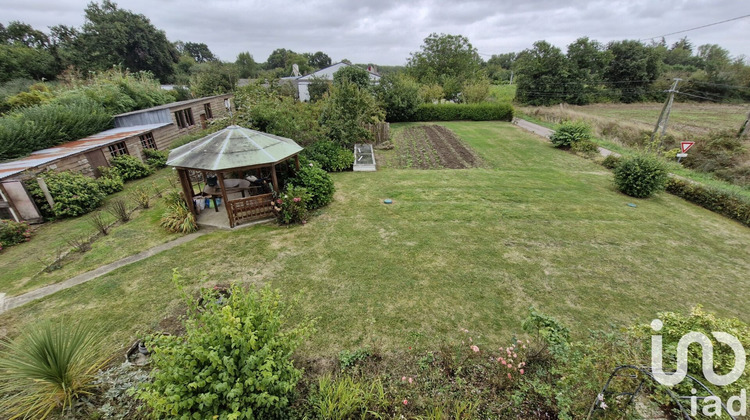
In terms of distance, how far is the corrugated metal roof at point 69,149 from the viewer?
8.51 meters

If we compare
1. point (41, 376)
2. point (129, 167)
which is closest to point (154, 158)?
point (129, 167)

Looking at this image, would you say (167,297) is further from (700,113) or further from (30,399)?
(700,113)

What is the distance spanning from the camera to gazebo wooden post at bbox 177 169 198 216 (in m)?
7.66

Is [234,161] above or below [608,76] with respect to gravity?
below

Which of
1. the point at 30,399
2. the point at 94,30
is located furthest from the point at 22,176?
the point at 94,30

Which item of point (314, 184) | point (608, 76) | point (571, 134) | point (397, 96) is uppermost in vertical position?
point (608, 76)

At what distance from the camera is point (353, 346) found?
424cm

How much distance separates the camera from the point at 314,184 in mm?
8953

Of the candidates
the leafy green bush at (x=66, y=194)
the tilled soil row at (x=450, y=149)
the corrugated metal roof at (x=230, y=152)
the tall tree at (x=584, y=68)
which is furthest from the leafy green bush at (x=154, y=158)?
the tall tree at (x=584, y=68)

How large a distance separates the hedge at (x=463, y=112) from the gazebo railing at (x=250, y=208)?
20.8 m

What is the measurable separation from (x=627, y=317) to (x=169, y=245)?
10273 millimetres

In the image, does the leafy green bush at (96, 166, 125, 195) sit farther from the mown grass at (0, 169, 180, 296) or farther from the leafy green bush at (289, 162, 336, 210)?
the leafy green bush at (289, 162, 336, 210)

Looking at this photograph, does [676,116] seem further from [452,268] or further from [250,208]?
[250,208]

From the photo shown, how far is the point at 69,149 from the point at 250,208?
8.94 m
